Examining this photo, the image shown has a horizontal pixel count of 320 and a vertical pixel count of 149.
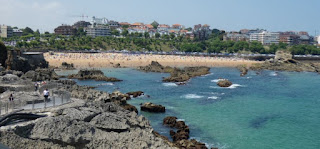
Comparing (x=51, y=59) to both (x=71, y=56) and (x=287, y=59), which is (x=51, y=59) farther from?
(x=287, y=59)

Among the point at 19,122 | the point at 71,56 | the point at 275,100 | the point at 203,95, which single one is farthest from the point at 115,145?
the point at 71,56

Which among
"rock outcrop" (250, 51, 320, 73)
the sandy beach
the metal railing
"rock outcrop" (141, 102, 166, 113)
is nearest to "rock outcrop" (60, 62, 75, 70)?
the sandy beach

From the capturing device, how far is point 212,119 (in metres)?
32.1

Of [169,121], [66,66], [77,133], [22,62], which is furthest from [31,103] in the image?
[66,66]

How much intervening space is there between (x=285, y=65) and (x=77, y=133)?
8829 cm

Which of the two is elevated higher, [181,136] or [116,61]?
[116,61]

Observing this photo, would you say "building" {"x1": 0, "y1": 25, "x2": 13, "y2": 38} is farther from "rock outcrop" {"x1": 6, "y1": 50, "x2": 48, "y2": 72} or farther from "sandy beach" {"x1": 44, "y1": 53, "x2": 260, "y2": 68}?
"rock outcrop" {"x1": 6, "y1": 50, "x2": 48, "y2": 72}

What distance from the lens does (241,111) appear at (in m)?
36.2

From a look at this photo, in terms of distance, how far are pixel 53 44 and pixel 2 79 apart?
88.6 meters

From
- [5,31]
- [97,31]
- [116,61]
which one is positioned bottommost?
[116,61]

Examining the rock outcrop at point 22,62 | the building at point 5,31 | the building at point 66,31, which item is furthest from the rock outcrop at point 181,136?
the building at point 5,31

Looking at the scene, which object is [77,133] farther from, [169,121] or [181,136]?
[169,121]

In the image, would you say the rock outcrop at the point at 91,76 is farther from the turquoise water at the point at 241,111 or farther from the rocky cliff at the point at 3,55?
the rocky cliff at the point at 3,55

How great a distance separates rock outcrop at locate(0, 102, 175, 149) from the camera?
16.0 m
